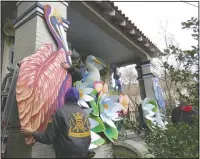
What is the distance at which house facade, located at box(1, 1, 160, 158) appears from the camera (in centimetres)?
285

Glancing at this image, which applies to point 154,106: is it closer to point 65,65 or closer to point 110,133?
point 110,133

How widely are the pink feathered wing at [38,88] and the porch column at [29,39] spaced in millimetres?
253

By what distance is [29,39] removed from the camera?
299 cm

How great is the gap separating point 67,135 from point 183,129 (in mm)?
1064

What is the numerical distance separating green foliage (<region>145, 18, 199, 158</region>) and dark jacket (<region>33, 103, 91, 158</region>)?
27.5 inches

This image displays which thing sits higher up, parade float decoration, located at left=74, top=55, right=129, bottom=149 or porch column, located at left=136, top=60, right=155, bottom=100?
porch column, located at left=136, top=60, right=155, bottom=100

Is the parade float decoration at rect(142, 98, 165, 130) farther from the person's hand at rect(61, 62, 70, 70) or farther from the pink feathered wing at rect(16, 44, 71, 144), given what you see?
the pink feathered wing at rect(16, 44, 71, 144)

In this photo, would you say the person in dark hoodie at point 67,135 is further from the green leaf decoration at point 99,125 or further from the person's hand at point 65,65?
the green leaf decoration at point 99,125

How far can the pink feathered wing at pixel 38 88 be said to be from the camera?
2.35m

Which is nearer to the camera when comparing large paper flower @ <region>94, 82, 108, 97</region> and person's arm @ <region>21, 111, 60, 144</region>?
person's arm @ <region>21, 111, 60, 144</region>

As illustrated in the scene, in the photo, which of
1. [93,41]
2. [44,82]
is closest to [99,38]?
[93,41]

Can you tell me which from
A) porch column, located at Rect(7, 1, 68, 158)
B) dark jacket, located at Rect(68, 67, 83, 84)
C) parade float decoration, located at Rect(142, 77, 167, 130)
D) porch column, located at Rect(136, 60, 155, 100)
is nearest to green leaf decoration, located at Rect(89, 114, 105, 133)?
dark jacket, located at Rect(68, 67, 83, 84)

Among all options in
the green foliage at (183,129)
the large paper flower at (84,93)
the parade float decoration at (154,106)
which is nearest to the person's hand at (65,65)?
the large paper flower at (84,93)

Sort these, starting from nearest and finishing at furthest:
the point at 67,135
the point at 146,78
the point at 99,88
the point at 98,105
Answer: the point at 67,135 < the point at 98,105 < the point at 99,88 < the point at 146,78
